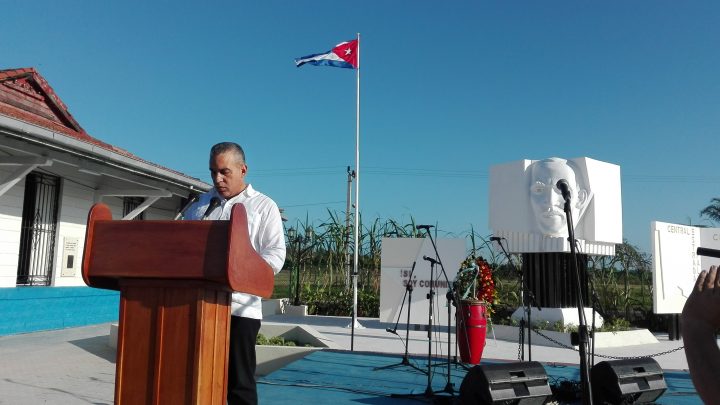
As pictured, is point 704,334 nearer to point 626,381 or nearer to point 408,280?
point 626,381

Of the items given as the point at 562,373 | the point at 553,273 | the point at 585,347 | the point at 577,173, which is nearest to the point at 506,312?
the point at 553,273

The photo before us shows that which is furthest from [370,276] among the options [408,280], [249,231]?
[249,231]

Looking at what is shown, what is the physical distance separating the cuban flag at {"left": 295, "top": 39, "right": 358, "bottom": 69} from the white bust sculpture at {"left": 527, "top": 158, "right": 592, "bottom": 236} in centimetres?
590

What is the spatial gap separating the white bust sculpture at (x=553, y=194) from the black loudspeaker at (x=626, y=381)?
18.9 feet

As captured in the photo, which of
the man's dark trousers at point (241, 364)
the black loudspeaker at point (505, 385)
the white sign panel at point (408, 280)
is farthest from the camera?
the white sign panel at point (408, 280)

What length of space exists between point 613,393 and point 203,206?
11.5ft

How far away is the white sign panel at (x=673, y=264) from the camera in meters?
10.6

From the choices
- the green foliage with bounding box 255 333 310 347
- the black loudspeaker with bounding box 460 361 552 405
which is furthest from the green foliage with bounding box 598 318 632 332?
the black loudspeaker with bounding box 460 361 552 405

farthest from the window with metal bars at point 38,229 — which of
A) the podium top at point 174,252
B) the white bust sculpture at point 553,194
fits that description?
the podium top at point 174,252

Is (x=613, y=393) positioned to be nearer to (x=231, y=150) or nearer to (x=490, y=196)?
(x=231, y=150)

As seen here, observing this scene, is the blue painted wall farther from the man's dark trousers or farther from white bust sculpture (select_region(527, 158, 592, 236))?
white bust sculpture (select_region(527, 158, 592, 236))

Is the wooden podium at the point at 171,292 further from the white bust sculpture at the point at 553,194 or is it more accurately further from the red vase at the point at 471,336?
the white bust sculpture at the point at 553,194

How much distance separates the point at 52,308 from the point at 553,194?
9.12 metres

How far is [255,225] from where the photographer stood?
265 cm
